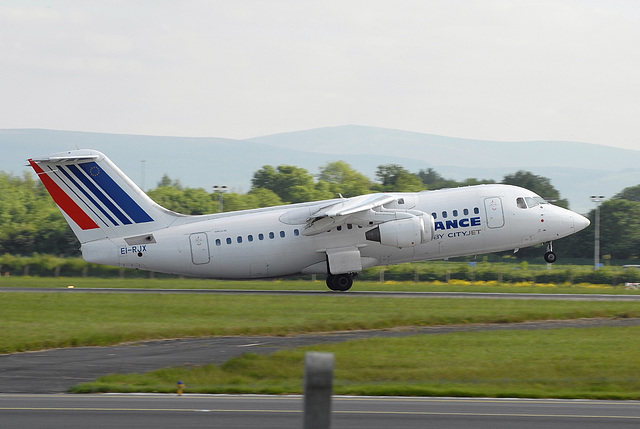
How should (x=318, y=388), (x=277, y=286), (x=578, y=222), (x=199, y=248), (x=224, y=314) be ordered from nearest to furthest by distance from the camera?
1. (x=318, y=388)
2. (x=224, y=314)
3. (x=199, y=248)
4. (x=578, y=222)
5. (x=277, y=286)

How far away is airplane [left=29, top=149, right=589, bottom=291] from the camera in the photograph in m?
36.1

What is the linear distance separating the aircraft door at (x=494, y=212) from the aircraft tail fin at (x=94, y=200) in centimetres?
1419

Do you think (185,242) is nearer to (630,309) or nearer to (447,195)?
(447,195)

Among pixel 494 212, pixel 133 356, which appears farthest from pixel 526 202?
pixel 133 356

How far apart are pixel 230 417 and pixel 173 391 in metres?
3.18

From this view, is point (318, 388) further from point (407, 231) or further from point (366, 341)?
point (407, 231)

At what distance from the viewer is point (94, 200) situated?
36469 mm

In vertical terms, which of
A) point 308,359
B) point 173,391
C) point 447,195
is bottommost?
point 173,391

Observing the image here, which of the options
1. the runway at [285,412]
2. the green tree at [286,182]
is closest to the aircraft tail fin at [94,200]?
the runway at [285,412]

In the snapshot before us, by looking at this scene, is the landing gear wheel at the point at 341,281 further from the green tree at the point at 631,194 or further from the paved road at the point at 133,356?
the green tree at the point at 631,194

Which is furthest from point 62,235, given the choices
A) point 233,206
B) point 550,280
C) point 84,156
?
point 550,280

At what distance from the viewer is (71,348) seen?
2230cm

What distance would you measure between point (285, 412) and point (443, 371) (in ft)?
18.7

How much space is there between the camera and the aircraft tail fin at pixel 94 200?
36.2m
